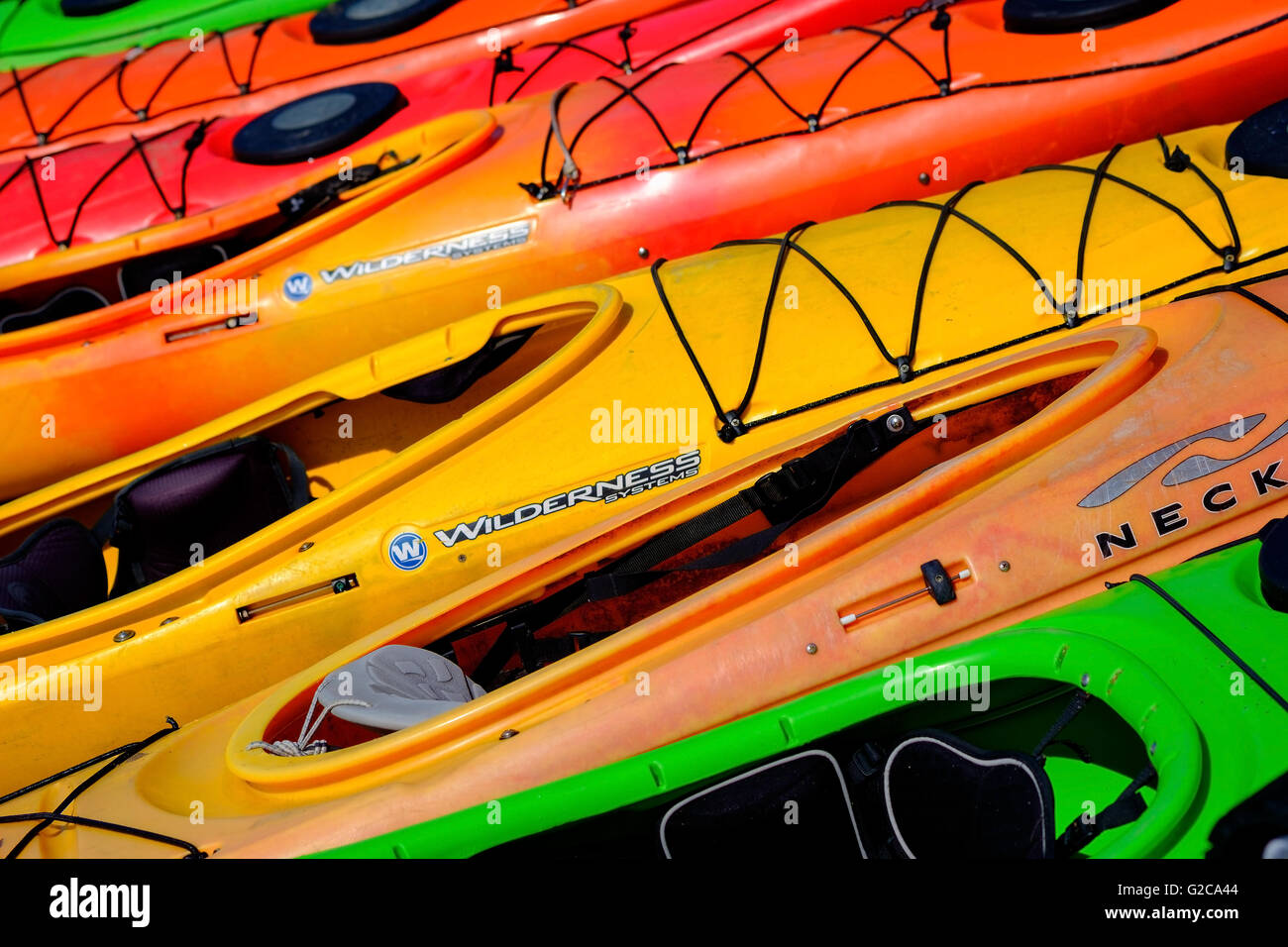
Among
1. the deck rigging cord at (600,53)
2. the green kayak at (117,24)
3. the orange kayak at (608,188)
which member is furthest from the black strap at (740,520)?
the green kayak at (117,24)

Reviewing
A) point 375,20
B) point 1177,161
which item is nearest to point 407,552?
point 1177,161

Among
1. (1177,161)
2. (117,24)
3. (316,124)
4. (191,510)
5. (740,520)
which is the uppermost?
(117,24)

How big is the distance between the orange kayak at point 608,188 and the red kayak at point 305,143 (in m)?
0.36

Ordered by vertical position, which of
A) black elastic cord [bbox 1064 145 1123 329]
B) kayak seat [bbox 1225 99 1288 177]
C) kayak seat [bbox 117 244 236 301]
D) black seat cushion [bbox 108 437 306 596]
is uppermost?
kayak seat [bbox 1225 99 1288 177]

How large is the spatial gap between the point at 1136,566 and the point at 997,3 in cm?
248

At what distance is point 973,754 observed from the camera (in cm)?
210

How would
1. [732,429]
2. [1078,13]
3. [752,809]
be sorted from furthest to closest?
1. [1078,13]
2. [732,429]
3. [752,809]

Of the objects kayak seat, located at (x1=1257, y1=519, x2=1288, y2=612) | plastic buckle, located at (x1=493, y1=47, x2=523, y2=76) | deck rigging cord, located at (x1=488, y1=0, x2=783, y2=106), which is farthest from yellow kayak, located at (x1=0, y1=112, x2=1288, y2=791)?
plastic buckle, located at (x1=493, y1=47, x2=523, y2=76)

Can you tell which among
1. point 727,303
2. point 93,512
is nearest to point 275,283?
point 93,512

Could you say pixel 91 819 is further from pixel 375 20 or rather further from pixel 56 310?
pixel 375 20

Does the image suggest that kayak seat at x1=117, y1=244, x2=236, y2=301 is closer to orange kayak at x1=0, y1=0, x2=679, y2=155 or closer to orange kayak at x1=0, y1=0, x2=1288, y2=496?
orange kayak at x1=0, y1=0, x2=1288, y2=496

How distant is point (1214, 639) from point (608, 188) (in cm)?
248

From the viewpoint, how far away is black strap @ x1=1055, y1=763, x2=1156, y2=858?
76.9 inches

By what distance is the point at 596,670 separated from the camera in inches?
101
